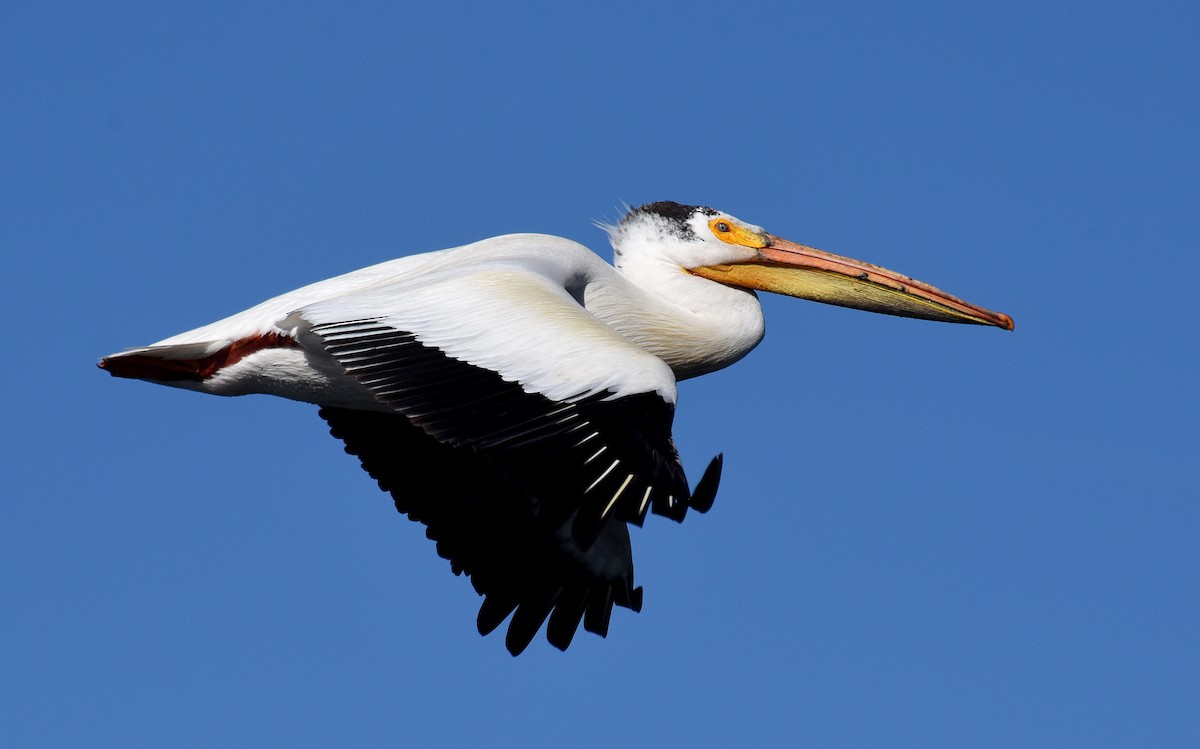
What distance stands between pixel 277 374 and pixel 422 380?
1486mm

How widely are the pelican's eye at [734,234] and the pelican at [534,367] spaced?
2 cm

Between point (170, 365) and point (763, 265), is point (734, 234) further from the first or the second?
point (170, 365)

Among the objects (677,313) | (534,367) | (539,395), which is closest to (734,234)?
(677,313)

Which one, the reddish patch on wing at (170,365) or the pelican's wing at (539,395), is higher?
the reddish patch on wing at (170,365)

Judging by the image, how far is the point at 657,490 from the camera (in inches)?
288

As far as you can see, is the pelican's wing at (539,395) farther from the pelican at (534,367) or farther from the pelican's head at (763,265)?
the pelican's head at (763,265)

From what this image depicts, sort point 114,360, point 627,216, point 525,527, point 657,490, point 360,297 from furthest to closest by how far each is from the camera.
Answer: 1. point 627,216
2. point 525,527
3. point 114,360
4. point 360,297
5. point 657,490

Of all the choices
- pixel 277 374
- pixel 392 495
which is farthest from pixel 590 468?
pixel 392 495

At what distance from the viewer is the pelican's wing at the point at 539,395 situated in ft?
24.5

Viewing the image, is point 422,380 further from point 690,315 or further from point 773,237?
point 773,237

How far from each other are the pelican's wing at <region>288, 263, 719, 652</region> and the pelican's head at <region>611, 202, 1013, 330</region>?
1380 mm

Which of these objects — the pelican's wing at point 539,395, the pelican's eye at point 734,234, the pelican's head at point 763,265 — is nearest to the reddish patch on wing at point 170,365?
the pelican's wing at point 539,395

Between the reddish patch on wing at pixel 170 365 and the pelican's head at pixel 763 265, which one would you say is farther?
the pelican's head at pixel 763 265

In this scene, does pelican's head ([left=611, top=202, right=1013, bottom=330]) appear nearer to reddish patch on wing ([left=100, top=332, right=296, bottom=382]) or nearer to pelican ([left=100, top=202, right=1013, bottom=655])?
pelican ([left=100, top=202, right=1013, bottom=655])
